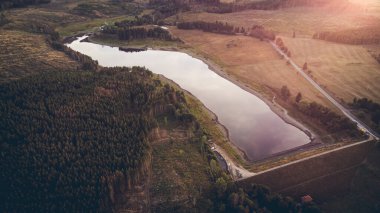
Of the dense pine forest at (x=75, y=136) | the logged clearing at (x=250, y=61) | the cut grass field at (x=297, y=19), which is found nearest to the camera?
the dense pine forest at (x=75, y=136)

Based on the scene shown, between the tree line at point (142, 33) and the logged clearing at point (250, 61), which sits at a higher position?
the tree line at point (142, 33)

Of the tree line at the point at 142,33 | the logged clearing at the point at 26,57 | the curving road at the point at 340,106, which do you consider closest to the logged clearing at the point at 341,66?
the curving road at the point at 340,106

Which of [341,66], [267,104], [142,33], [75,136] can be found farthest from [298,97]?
[142,33]

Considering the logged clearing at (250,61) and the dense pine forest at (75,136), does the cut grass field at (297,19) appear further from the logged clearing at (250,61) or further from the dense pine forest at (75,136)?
the dense pine forest at (75,136)

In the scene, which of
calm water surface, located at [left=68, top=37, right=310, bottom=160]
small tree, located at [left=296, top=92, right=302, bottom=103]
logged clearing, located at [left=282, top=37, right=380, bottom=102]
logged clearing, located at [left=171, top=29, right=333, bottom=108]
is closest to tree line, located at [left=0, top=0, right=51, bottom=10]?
calm water surface, located at [left=68, top=37, right=310, bottom=160]

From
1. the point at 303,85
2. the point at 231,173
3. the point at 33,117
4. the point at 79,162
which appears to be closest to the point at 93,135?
the point at 79,162

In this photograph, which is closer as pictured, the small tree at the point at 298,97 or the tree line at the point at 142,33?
the small tree at the point at 298,97

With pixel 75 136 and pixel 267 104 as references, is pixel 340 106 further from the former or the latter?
pixel 75 136
